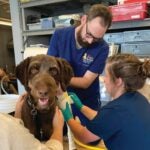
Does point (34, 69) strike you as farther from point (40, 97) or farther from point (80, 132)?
point (80, 132)

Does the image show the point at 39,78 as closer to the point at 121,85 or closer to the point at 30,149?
the point at 121,85

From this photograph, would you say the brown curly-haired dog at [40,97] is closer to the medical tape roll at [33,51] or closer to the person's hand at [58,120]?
the person's hand at [58,120]

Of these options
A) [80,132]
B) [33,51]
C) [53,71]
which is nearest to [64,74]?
[53,71]

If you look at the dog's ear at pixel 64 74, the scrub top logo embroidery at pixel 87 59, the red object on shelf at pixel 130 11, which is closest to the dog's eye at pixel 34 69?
the dog's ear at pixel 64 74

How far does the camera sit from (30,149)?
79 centimetres

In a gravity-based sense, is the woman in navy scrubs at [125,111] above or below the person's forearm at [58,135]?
above

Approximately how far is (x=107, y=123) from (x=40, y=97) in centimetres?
38

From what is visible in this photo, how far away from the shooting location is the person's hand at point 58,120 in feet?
Result: 4.39

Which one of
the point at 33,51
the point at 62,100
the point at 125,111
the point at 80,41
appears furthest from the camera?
the point at 33,51

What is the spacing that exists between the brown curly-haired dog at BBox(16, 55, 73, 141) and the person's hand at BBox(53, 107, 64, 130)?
2cm

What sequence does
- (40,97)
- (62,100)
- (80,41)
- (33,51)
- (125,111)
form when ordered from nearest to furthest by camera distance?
(125,111)
(40,97)
(62,100)
(80,41)
(33,51)

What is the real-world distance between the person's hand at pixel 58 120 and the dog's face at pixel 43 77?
0.07m

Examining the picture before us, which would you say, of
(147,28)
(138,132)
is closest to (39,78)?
(138,132)

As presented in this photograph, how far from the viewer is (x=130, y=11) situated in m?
2.38
